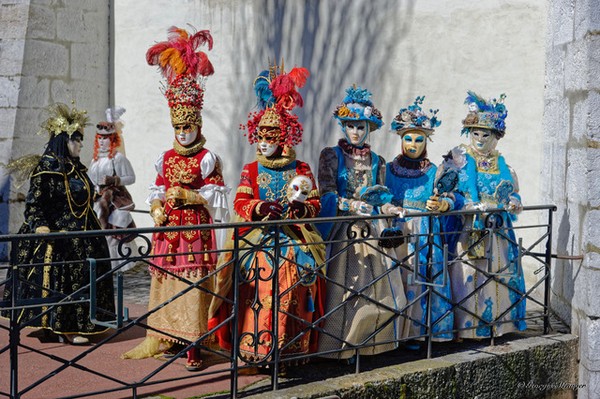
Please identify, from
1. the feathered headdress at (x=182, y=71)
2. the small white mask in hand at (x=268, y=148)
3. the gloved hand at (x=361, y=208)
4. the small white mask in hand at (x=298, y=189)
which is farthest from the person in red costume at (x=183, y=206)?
the gloved hand at (x=361, y=208)

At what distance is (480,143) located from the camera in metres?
6.40

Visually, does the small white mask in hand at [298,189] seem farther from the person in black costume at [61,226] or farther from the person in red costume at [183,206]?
the person in black costume at [61,226]

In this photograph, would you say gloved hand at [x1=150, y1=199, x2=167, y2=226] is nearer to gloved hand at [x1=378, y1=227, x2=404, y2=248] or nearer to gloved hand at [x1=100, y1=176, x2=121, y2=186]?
gloved hand at [x1=378, y1=227, x2=404, y2=248]

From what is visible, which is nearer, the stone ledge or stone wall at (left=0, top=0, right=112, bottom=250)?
the stone ledge

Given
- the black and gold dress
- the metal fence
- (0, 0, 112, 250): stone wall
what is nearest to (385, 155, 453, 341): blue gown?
the metal fence

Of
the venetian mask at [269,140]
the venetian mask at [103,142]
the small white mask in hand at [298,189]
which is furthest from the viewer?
the venetian mask at [103,142]

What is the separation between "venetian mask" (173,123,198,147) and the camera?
5797 mm

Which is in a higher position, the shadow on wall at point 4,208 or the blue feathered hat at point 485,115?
the blue feathered hat at point 485,115

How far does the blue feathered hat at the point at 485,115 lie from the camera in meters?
6.34

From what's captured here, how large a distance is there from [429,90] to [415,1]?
91 cm

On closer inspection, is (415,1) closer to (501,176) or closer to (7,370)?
(501,176)

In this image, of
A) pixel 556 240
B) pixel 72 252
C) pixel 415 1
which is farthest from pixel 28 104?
pixel 556 240

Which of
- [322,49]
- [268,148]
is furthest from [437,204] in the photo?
[322,49]

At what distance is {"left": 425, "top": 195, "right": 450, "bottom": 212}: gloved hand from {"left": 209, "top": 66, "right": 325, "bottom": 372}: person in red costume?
0.89 m
